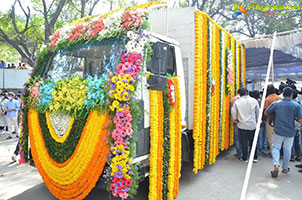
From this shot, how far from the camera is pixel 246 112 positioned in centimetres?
561

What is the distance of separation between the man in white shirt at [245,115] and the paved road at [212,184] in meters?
0.67

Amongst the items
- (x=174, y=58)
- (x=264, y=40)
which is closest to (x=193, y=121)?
(x=174, y=58)

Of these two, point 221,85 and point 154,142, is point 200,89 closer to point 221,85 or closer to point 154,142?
point 221,85

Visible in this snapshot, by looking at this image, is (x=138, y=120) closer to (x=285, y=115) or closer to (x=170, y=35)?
(x=170, y=35)

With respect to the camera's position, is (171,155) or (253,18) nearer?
(171,155)

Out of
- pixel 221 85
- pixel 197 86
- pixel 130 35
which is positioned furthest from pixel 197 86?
pixel 130 35

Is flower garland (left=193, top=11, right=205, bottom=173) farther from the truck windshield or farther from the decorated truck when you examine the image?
the truck windshield

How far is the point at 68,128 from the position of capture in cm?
303

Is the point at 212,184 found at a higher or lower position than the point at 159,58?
lower

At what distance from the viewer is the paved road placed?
388 cm

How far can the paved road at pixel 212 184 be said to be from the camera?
153 inches

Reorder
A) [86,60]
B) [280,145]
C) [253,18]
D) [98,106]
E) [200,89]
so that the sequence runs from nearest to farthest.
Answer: [98,106], [86,60], [200,89], [280,145], [253,18]

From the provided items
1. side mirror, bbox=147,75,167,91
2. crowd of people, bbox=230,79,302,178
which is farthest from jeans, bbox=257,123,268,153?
side mirror, bbox=147,75,167,91

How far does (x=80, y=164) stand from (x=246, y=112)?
13.5 ft
